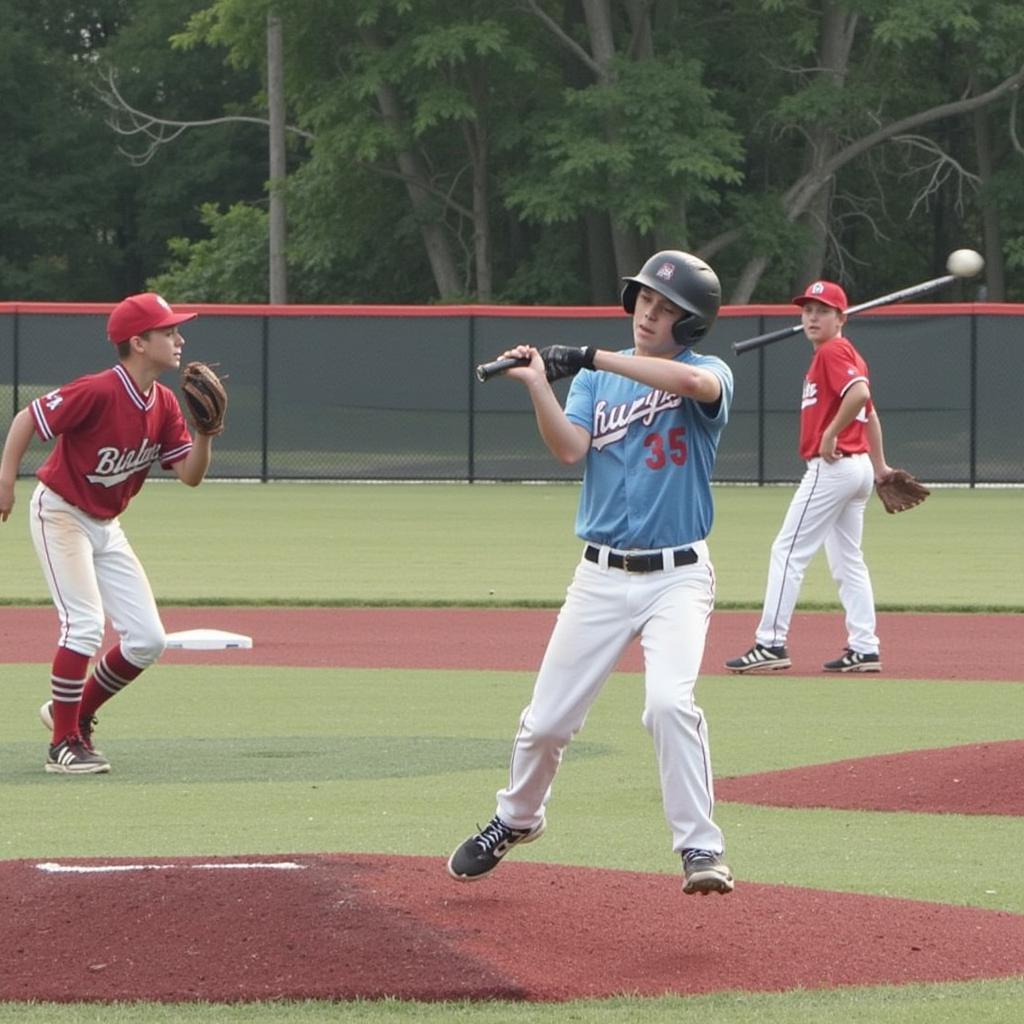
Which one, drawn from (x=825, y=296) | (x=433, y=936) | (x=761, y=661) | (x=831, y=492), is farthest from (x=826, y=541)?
(x=433, y=936)

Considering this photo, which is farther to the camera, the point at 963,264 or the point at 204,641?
the point at 963,264

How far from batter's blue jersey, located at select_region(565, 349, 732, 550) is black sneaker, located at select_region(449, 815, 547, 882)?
34.8 inches

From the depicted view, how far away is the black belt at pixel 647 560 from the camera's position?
598 centimetres

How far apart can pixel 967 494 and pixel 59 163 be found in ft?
121

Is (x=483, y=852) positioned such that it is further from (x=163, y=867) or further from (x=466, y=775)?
(x=466, y=775)

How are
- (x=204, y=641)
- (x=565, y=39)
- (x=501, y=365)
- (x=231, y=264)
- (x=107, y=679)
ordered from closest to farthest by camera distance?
(x=501, y=365), (x=107, y=679), (x=204, y=641), (x=565, y=39), (x=231, y=264)

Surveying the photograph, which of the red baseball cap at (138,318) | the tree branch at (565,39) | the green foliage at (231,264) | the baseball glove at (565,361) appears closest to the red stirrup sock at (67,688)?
the red baseball cap at (138,318)

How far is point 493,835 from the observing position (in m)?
6.06

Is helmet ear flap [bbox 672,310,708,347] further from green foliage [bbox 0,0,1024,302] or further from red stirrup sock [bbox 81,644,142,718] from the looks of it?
green foliage [bbox 0,0,1024,302]

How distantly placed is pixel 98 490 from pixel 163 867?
3116 mm

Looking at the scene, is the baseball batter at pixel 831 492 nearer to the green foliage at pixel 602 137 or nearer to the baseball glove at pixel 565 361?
the baseball glove at pixel 565 361

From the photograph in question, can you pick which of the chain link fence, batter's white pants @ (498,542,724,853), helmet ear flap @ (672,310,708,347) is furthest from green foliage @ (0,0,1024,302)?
batter's white pants @ (498,542,724,853)

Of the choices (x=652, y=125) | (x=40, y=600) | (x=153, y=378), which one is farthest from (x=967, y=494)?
(x=153, y=378)

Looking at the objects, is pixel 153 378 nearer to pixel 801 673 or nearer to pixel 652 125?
pixel 801 673
